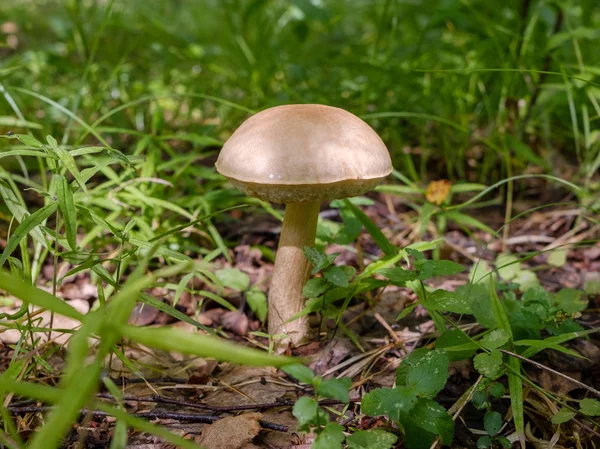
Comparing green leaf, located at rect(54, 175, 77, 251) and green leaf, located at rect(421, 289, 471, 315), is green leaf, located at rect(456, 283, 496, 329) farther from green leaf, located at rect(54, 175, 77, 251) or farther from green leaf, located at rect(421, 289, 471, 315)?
green leaf, located at rect(54, 175, 77, 251)

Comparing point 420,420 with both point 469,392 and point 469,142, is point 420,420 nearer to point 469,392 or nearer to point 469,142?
point 469,392

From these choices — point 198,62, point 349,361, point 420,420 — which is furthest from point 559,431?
point 198,62

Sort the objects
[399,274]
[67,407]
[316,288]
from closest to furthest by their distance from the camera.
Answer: [67,407], [399,274], [316,288]

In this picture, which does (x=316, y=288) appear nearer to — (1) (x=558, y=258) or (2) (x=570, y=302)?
(2) (x=570, y=302)

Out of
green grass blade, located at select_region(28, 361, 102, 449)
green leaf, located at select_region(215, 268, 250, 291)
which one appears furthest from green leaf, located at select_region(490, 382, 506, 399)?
A: green grass blade, located at select_region(28, 361, 102, 449)

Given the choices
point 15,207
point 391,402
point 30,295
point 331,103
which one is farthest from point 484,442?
point 331,103
